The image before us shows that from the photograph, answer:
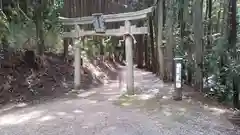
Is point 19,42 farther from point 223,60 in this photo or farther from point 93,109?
point 223,60

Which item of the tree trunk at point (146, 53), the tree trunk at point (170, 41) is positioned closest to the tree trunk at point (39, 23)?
the tree trunk at point (170, 41)

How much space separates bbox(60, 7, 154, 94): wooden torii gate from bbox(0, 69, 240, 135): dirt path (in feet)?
4.19

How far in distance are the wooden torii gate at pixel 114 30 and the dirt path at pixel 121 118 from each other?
1278mm

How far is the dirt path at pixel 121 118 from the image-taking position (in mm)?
→ 6273

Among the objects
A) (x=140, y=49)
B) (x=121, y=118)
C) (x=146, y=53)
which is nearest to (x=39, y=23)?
(x=121, y=118)

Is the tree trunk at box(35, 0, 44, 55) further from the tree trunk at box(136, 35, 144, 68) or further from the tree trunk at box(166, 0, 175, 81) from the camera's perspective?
the tree trunk at box(136, 35, 144, 68)

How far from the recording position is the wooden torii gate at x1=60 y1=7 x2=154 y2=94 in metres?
9.83

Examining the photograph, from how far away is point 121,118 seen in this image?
7098 millimetres

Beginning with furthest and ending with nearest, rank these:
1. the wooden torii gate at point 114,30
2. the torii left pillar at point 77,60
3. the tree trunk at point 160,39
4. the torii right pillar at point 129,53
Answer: the tree trunk at point 160,39 < the torii left pillar at point 77,60 < the torii right pillar at point 129,53 < the wooden torii gate at point 114,30

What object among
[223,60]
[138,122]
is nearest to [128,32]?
[223,60]

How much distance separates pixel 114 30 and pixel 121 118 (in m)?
4.12

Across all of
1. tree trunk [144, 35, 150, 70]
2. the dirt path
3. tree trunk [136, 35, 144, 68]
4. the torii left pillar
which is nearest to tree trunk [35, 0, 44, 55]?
the torii left pillar

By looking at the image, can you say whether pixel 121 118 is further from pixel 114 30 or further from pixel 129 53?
pixel 114 30

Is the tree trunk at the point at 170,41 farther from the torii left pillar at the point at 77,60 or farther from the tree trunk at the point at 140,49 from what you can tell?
the tree trunk at the point at 140,49
